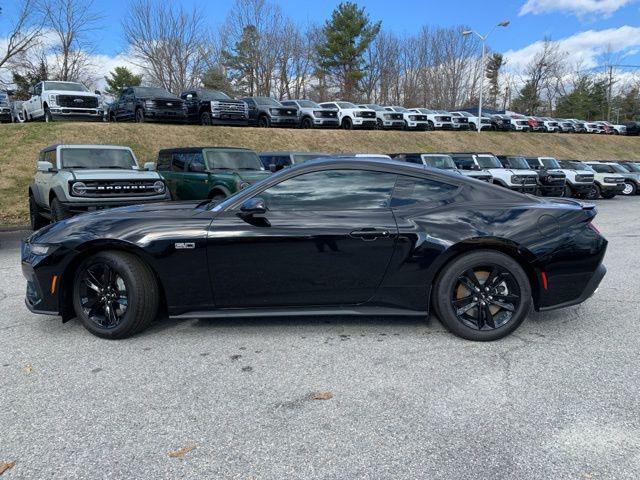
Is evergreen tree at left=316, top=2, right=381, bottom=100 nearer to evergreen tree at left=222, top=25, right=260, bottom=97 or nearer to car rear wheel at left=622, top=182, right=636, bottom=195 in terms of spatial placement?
evergreen tree at left=222, top=25, right=260, bottom=97

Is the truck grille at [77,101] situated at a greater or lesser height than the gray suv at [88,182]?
greater

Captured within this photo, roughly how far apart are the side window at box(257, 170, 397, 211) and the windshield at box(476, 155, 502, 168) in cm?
1413

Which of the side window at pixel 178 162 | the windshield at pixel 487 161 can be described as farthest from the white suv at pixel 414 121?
the side window at pixel 178 162

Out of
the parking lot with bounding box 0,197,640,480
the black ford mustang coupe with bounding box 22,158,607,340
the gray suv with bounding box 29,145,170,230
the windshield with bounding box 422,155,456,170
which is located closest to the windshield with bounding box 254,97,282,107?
the windshield with bounding box 422,155,456,170

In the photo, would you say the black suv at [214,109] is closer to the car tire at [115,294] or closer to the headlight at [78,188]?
the headlight at [78,188]

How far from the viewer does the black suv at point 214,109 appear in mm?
21250

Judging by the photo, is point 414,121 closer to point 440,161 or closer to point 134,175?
point 440,161

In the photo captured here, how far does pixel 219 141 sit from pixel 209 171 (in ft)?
36.7

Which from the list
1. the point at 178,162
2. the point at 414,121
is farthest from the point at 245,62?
the point at 178,162

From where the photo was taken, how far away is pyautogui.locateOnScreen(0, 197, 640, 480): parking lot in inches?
91.9

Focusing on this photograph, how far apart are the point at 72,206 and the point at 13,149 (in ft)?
30.9

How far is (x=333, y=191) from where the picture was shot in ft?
12.8

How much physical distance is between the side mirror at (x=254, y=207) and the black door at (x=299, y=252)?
0.07 m

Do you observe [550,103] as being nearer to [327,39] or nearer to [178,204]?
[327,39]
